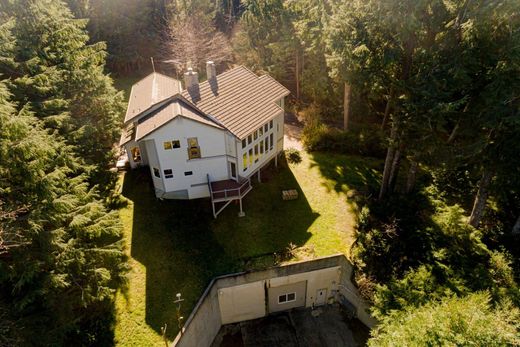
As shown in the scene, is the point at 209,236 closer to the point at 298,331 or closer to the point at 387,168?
the point at 298,331

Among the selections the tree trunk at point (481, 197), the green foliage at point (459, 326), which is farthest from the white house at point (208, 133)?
the tree trunk at point (481, 197)

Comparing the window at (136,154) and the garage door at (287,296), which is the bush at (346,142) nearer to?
the garage door at (287,296)

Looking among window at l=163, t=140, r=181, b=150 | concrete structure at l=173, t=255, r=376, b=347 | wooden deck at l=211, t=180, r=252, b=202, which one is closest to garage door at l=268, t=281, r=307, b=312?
concrete structure at l=173, t=255, r=376, b=347

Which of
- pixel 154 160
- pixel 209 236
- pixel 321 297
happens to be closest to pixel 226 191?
pixel 209 236

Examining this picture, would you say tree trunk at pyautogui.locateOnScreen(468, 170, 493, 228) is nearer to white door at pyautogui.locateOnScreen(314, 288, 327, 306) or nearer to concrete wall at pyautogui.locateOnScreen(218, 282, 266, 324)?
white door at pyautogui.locateOnScreen(314, 288, 327, 306)

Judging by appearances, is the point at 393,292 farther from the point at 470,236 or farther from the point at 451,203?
the point at 451,203

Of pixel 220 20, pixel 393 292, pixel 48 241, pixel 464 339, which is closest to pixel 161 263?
pixel 48 241

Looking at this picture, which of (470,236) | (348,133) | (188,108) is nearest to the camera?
(470,236)
